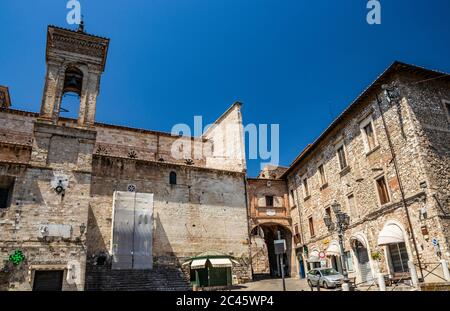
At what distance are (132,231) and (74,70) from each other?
34.5 feet

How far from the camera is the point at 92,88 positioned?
64.7 feet

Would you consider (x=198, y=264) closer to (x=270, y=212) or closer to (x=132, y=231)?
(x=132, y=231)

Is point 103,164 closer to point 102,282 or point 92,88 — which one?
point 92,88

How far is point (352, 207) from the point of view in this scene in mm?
18500

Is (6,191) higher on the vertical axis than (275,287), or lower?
higher

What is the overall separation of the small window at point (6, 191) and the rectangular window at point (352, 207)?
17910 millimetres

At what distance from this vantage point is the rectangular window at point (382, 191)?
52.3 feet

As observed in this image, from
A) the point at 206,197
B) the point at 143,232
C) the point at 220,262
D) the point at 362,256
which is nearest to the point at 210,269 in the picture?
the point at 220,262

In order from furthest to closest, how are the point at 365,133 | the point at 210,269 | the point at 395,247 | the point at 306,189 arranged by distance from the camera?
the point at 306,189
the point at 210,269
the point at 365,133
the point at 395,247

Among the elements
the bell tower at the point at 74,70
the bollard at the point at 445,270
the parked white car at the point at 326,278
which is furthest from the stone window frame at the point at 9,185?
the bollard at the point at 445,270

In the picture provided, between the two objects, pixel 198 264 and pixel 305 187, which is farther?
pixel 305 187

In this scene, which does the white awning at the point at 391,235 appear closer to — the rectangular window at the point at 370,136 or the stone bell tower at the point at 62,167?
the rectangular window at the point at 370,136

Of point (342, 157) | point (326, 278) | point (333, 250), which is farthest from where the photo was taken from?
point (342, 157)
